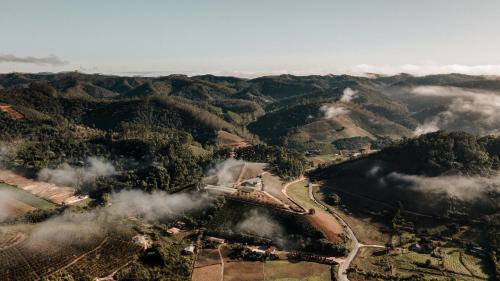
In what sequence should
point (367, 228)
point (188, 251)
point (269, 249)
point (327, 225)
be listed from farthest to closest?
point (367, 228)
point (327, 225)
point (269, 249)
point (188, 251)

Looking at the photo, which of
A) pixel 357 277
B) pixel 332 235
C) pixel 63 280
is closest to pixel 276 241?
pixel 332 235

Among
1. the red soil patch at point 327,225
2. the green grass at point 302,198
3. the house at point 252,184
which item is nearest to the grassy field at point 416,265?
the red soil patch at point 327,225

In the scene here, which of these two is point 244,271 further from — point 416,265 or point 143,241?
point 416,265

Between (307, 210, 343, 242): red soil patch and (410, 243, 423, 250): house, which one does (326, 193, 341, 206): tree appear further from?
(410, 243, 423, 250): house

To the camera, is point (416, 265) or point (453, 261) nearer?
point (416, 265)

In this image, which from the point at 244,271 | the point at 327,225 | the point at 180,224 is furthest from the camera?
the point at 180,224

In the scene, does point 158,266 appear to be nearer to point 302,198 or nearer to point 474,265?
point 302,198

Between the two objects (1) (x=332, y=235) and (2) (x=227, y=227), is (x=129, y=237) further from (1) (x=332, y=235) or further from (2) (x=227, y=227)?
(1) (x=332, y=235)

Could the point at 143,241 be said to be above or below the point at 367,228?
above

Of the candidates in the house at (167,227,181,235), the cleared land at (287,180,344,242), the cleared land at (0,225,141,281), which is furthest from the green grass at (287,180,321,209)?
the cleared land at (0,225,141,281)

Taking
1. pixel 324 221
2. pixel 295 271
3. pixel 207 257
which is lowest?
pixel 295 271

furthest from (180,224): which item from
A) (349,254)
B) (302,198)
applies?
(349,254)
